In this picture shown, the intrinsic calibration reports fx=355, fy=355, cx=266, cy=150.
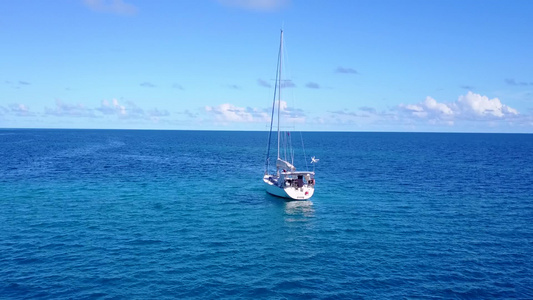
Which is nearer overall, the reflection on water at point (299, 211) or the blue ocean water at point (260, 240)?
the blue ocean water at point (260, 240)

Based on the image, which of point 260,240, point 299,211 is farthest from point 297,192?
point 260,240

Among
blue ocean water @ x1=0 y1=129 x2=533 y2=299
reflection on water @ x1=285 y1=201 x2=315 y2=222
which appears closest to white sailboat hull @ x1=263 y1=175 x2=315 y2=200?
reflection on water @ x1=285 y1=201 x2=315 y2=222

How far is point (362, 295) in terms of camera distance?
2881cm

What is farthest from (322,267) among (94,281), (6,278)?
(6,278)

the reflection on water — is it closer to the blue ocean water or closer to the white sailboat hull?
the blue ocean water

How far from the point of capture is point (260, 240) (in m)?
41.4

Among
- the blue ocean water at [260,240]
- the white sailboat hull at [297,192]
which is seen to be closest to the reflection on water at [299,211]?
the blue ocean water at [260,240]

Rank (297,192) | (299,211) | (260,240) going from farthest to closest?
(297,192), (299,211), (260,240)

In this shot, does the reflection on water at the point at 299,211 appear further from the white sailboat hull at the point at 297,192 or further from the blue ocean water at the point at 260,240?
the white sailboat hull at the point at 297,192

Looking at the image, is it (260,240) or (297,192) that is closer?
(260,240)

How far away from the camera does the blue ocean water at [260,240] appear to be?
30031 mm

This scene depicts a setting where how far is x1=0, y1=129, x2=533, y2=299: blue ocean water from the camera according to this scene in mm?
30031

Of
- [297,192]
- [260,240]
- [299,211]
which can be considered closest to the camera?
[260,240]

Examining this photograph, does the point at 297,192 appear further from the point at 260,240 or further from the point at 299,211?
the point at 260,240
